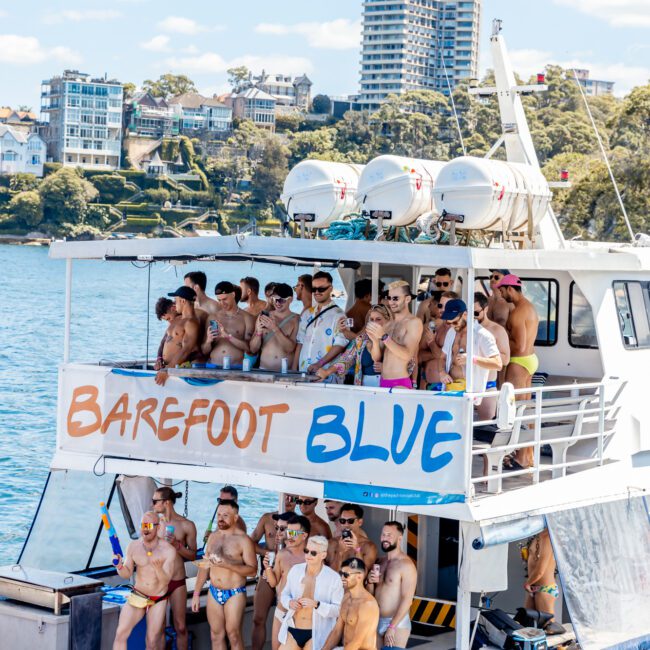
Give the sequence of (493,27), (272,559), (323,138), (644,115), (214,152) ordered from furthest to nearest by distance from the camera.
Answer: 1. (214,152)
2. (323,138)
3. (644,115)
4. (493,27)
5. (272,559)

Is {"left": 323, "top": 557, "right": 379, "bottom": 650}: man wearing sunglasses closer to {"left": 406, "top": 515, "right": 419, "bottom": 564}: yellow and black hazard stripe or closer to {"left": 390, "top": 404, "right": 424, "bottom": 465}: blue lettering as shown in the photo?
{"left": 390, "top": 404, "right": 424, "bottom": 465}: blue lettering

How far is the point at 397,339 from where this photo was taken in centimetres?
1002

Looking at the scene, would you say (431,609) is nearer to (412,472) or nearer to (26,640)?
(412,472)

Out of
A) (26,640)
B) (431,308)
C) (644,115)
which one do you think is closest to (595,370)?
(431,308)

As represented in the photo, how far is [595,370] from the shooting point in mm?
12414

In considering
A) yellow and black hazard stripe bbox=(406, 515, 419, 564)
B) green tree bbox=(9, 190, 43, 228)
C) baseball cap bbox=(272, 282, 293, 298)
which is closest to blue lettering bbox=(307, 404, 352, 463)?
baseball cap bbox=(272, 282, 293, 298)

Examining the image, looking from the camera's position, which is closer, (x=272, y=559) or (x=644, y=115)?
(x=272, y=559)

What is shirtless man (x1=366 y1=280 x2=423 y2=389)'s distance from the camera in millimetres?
9953

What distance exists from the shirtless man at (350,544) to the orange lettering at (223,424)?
114 centimetres

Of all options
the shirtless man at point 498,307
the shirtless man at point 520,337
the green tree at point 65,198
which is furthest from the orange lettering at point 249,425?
the green tree at point 65,198

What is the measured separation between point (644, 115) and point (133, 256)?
152ft

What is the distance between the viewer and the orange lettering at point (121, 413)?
36.4 feet

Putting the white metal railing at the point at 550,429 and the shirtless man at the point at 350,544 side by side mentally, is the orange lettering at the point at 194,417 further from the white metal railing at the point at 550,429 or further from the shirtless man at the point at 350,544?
the white metal railing at the point at 550,429

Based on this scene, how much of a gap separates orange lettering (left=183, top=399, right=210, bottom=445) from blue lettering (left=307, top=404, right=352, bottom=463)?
3.35 feet
